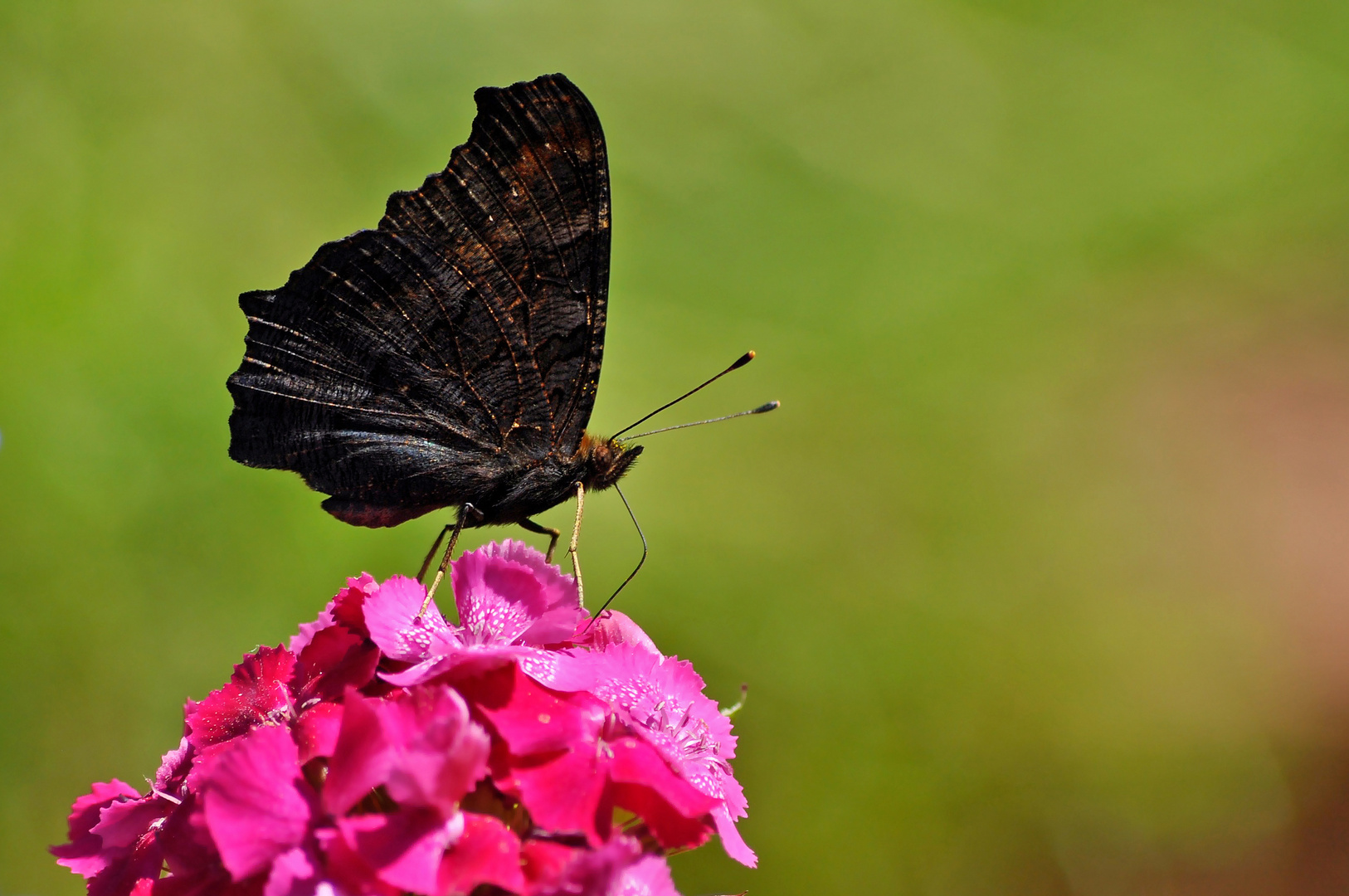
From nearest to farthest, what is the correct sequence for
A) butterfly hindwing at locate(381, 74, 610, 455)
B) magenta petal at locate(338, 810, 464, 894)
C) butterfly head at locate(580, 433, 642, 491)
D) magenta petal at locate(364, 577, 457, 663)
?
magenta petal at locate(338, 810, 464, 894) → magenta petal at locate(364, 577, 457, 663) → butterfly hindwing at locate(381, 74, 610, 455) → butterfly head at locate(580, 433, 642, 491)

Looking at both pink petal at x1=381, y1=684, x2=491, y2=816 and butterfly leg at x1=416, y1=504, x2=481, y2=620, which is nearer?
pink petal at x1=381, y1=684, x2=491, y2=816

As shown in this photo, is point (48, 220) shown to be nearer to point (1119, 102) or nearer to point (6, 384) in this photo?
point (6, 384)

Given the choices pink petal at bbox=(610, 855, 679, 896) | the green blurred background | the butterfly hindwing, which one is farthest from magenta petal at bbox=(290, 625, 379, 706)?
the green blurred background

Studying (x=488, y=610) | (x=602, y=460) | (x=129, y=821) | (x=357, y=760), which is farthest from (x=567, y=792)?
(x=602, y=460)

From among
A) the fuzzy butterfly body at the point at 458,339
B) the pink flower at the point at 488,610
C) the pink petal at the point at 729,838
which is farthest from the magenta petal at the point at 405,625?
the fuzzy butterfly body at the point at 458,339

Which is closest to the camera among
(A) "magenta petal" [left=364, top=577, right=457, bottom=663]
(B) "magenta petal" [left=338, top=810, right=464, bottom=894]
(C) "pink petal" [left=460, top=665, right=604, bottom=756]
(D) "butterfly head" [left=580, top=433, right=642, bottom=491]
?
(B) "magenta petal" [left=338, top=810, right=464, bottom=894]

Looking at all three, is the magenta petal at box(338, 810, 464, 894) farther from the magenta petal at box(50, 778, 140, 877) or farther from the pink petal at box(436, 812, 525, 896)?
the magenta petal at box(50, 778, 140, 877)

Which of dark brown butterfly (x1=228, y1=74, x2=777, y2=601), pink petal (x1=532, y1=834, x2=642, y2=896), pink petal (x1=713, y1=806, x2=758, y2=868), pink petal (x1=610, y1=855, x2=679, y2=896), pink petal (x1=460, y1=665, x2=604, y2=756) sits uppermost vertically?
dark brown butterfly (x1=228, y1=74, x2=777, y2=601)
